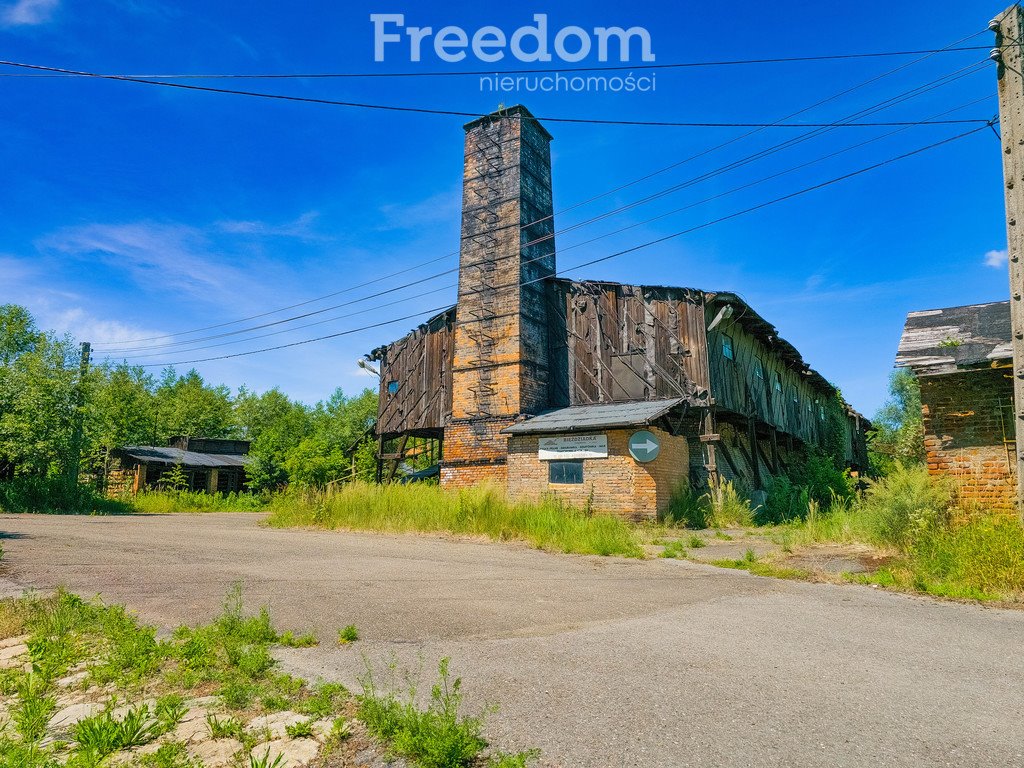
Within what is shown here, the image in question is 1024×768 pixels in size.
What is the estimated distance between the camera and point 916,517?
29.3 ft

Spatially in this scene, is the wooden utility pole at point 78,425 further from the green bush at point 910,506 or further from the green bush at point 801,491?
the green bush at point 910,506

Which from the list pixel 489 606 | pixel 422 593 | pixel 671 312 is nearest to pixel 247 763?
pixel 489 606

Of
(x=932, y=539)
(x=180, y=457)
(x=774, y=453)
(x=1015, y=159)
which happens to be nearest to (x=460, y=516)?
(x=932, y=539)

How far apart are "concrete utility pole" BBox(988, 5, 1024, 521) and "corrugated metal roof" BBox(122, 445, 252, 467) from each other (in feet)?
110

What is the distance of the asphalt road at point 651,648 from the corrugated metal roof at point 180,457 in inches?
1111

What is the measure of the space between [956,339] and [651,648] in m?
8.39

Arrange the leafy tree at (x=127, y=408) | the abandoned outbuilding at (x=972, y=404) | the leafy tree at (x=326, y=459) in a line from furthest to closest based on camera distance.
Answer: the leafy tree at (x=127, y=408) < the leafy tree at (x=326, y=459) < the abandoned outbuilding at (x=972, y=404)

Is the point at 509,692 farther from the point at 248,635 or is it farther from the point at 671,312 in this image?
the point at 671,312

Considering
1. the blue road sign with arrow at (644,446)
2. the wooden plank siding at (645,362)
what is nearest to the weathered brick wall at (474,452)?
the wooden plank siding at (645,362)

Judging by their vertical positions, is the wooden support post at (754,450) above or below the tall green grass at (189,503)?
above

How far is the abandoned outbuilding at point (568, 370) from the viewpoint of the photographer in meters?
16.6

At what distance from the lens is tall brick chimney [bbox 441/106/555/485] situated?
766 inches

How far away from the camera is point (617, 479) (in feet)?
52.5

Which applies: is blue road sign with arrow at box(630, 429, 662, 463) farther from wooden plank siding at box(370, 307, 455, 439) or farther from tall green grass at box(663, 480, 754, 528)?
wooden plank siding at box(370, 307, 455, 439)
